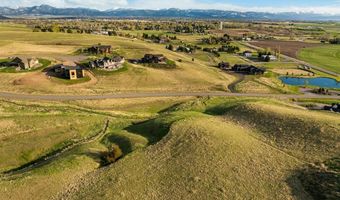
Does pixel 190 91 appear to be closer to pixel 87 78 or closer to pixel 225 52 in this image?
pixel 87 78

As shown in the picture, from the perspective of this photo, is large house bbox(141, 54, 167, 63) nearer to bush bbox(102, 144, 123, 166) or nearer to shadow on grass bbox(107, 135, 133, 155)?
shadow on grass bbox(107, 135, 133, 155)

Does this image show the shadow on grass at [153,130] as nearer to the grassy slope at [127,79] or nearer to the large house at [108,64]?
the grassy slope at [127,79]

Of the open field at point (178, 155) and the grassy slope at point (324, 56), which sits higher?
the open field at point (178, 155)

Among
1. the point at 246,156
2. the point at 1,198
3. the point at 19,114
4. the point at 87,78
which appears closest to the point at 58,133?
the point at 19,114

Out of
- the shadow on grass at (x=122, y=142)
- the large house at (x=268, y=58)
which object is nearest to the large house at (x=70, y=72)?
the shadow on grass at (x=122, y=142)

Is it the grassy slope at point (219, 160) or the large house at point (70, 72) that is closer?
the grassy slope at point (219, 160)

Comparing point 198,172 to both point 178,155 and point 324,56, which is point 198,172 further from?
point 324,56

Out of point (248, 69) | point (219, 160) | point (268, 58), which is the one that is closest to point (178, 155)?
point (219, 160)
